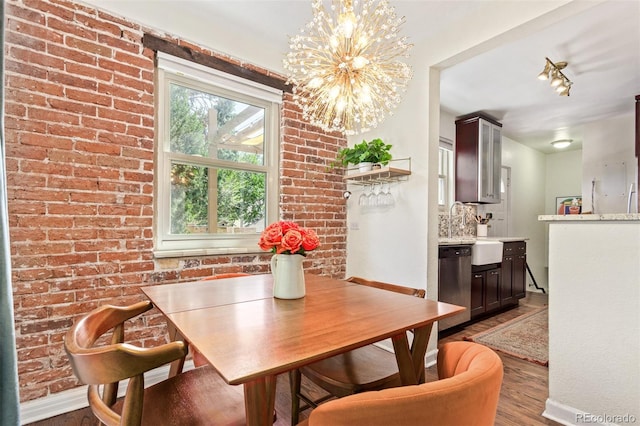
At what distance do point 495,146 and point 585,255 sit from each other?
10.4 feet

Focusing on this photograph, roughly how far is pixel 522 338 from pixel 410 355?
8.90ft

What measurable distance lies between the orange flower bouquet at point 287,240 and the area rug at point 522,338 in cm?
251

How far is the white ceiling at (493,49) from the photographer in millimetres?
2279

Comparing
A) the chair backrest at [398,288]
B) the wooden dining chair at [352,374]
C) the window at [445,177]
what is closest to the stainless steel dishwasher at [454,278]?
the window at [445,177]

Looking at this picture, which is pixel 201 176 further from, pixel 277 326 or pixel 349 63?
pixel 277 326

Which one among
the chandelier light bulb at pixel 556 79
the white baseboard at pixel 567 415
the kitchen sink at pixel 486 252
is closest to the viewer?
the white baseboard at pixel 567 415

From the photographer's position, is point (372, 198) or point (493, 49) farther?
point (372, 198)

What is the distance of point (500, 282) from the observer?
13.2 feet

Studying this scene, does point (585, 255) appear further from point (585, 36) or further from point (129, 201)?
point (129, 201)

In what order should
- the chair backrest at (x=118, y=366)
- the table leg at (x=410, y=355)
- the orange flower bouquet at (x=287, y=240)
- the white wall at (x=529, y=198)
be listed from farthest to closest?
the white wall at (x=529, y=198) < the orange flower bouquet at (x=287, y=240) < the table leg at (x=410, y=355) < the chair backrest at (x=118, y=366)

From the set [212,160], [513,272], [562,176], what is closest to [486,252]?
[513,272]

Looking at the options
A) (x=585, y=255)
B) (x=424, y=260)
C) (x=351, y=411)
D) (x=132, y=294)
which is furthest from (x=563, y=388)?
(x=132, y=294)

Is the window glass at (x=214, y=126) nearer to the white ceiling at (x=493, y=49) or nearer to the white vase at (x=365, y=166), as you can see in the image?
the white ceiling at (x=493, y=49)

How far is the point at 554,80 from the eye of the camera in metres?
2.88
